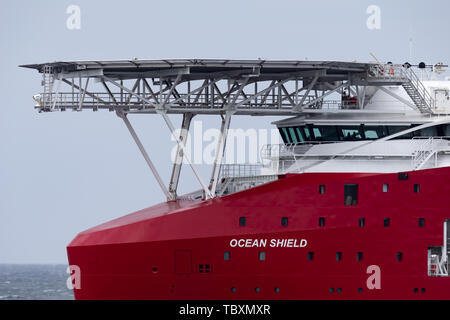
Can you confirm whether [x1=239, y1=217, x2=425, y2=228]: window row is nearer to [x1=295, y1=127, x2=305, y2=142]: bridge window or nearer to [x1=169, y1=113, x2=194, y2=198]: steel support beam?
[x1=169, y1=113, x2=194, y2=198]: steel support beam

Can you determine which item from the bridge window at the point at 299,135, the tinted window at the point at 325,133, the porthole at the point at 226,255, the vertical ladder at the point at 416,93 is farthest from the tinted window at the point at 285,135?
the porthole at the point at 226,255

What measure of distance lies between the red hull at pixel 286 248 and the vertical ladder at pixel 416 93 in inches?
141

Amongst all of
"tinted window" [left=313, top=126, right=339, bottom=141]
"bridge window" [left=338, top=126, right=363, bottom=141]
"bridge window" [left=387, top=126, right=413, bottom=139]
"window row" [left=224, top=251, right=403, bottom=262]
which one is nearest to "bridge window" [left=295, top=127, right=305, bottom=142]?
"tinted window" [left=313, top=126, right=339, bottom=141]

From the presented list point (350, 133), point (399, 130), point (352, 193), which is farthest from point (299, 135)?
point (352, 193)

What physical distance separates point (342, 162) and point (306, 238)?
353 centimetres

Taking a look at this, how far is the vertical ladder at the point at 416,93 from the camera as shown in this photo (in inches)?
2307

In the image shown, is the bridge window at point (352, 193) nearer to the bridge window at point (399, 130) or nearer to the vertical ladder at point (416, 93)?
the bridge window at point (399, 130)

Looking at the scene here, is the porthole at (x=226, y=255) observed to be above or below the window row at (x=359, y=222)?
below

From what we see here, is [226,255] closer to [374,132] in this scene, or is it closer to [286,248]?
[286,248]

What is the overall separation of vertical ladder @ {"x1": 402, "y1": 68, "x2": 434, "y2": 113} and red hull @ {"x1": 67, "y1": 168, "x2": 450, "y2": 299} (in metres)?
3.59

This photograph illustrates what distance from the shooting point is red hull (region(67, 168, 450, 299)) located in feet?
182
